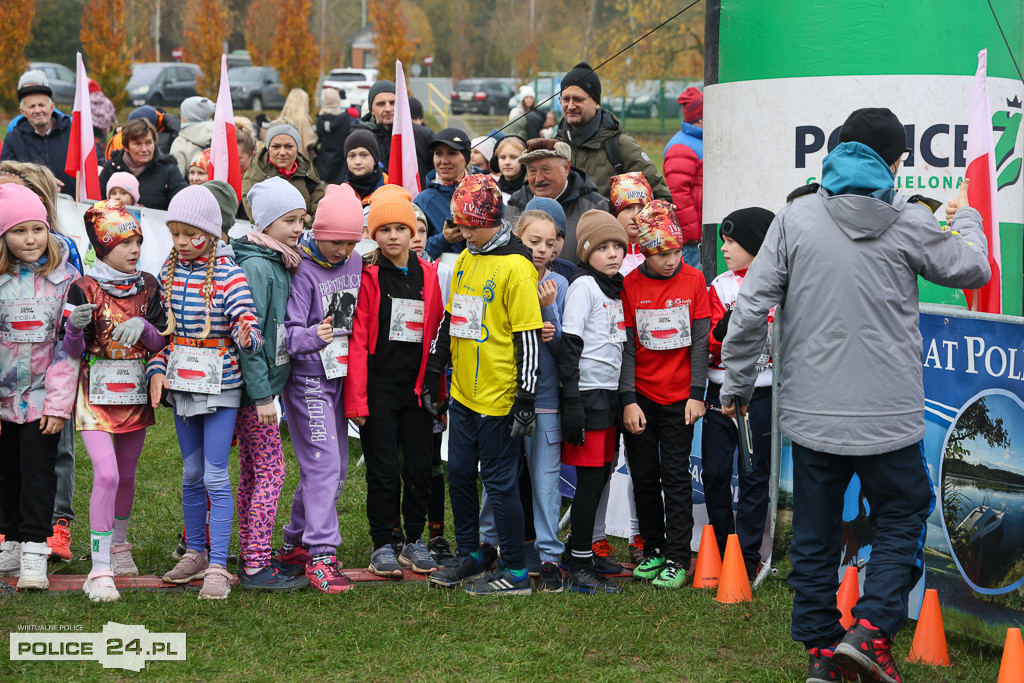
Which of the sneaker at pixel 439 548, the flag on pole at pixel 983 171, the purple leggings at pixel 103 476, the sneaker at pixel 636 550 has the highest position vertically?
the flag on pole at pixel 983 171

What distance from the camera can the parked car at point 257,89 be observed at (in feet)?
136

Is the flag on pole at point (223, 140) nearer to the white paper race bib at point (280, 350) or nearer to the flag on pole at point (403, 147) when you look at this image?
the flag on pole at point (403, 147)

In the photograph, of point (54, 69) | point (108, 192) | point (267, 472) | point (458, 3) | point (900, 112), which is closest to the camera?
point (267, 472)

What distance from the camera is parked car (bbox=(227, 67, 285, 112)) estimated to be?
4156 centimetres

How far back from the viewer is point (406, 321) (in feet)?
19.4

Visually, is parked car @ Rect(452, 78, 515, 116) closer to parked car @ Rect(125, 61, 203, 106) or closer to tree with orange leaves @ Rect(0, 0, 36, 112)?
parked car @ Rect(125, 61, 203, 106)

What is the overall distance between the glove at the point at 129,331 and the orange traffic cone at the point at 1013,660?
396 cm

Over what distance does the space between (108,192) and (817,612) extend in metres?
6.53

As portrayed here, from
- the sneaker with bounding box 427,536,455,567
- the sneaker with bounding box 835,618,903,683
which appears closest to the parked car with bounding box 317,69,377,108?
the sneaker with bounding box 427,536,455,567

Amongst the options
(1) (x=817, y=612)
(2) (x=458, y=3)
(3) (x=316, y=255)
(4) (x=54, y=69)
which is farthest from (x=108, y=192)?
(2) (x=458, y=3)

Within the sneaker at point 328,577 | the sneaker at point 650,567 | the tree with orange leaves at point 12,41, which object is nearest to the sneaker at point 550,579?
the sneaker at point 650,567

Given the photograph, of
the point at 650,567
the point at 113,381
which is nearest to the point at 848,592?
the point at 650,567

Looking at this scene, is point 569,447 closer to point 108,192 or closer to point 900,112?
point 900,112

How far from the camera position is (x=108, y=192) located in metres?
8.79
